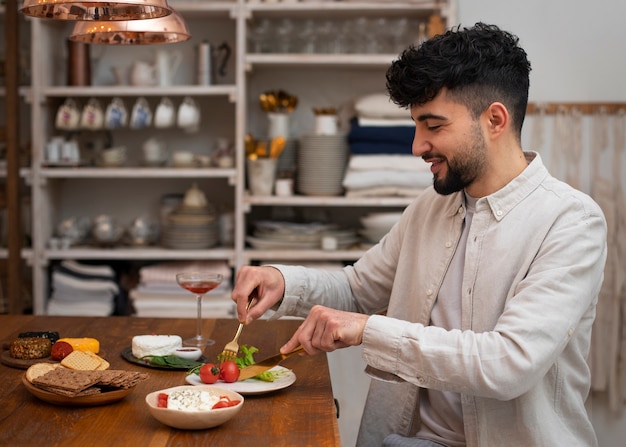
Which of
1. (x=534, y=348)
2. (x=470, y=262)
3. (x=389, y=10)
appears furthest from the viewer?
(x=389, y=10)

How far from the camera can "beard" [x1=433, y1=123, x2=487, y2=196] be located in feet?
6.03

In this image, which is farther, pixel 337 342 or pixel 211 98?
pixel 211 98

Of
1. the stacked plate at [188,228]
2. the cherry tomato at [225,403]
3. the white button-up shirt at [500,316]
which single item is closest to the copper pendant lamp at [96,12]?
the white button-up shirt at [500,316]

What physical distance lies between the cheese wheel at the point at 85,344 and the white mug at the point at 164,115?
184cm

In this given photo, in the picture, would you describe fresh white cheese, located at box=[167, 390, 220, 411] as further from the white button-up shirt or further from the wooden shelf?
the wooden shelf

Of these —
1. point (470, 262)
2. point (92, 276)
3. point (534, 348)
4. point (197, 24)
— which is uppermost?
point (197, 24)

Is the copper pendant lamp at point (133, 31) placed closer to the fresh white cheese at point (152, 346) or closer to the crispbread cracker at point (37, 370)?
the fresh white cheese at point (152, 346)

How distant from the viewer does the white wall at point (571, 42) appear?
12.5ft

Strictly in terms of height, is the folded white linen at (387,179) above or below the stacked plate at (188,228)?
above

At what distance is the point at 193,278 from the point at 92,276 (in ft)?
5.52

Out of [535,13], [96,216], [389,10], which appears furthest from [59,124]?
[535,13]

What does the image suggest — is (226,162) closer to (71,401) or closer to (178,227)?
(178,227)

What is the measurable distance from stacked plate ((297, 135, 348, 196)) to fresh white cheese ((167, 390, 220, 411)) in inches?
85.3

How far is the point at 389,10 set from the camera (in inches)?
142
